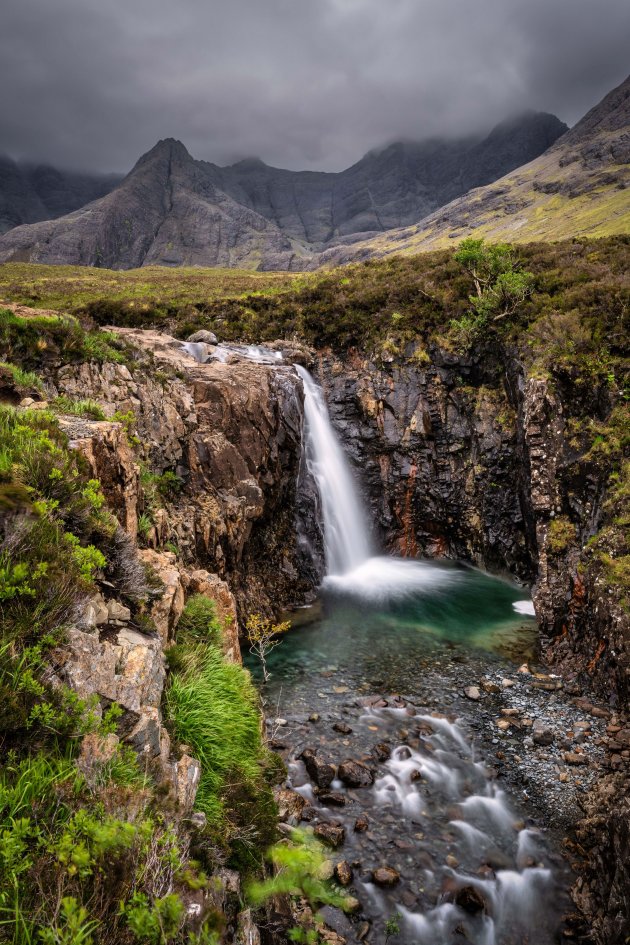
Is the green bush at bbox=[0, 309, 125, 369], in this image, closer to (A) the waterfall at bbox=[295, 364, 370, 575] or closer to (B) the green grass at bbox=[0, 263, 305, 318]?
(A) the waterfall at bbox=[295, 364, 370, 575]

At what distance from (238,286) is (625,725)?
53338mm

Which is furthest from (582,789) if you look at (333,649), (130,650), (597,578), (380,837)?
(130,650)

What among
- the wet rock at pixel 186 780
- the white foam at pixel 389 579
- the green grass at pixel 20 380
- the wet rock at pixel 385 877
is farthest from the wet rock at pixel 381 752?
the green grass at pixel 20 380

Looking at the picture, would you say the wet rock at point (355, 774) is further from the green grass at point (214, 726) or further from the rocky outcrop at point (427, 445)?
the rocky outcrop at point (427, 445)

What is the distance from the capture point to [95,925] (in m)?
2.21

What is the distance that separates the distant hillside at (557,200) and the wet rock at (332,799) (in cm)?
9867

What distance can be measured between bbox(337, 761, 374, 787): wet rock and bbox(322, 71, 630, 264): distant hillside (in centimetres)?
9783

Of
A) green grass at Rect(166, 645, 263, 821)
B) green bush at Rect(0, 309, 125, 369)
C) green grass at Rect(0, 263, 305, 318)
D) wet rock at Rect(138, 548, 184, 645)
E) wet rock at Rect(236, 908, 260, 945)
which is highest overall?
green grass at Rect(0, 263, 305, 318)

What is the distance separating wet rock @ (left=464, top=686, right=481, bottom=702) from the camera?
12411mm

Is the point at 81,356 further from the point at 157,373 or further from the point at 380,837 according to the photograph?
the point at 380,837

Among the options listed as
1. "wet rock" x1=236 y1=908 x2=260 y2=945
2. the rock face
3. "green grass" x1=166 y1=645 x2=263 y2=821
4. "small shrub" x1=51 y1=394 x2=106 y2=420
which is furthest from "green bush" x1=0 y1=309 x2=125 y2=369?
"wet rock" x1=236 y1=908 x2=260 y2=945

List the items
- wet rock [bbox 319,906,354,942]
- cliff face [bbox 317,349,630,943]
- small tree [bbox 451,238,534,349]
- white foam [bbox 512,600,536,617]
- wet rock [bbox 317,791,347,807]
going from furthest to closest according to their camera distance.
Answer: small tree [bbox 451,238,534,349]
white foam [bbox 512,600,536,617]
cliff face [bbox 317,349,630,943]
wet rock [bbox 317,791,347,807]
wet rock [bbox 319,906,354,942]

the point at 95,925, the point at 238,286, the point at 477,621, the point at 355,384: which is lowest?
the point at 477,621

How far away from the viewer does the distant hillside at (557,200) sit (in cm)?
10231
